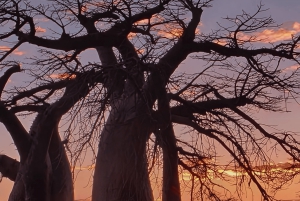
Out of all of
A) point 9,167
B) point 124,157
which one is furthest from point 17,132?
point 124,157

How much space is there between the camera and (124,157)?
17.0 feet

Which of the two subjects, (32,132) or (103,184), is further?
(32,132)

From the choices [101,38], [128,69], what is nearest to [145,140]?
[128,69]

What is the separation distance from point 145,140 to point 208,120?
Result: 1.91 meters

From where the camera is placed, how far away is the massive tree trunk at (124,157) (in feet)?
15.6

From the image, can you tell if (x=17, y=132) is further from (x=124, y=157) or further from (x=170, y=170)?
(x=170, y=170)

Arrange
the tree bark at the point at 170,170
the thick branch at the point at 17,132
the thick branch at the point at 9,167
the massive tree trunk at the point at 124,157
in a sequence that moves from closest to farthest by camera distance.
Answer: the massive tree trunk at the point at 124,157
the tree bark at the point at 170,170
the thick branch at the point at 17,132
the thick branch at the point at 9,167

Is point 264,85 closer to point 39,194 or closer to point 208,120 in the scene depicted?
point 208,120

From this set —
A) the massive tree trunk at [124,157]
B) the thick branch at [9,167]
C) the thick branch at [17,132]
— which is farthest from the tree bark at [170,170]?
the thick branch at [9,167]

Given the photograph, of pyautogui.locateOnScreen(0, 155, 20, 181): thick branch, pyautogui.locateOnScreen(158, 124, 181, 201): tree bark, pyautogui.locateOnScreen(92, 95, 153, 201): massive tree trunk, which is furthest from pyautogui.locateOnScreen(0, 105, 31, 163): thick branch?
pyautogui.locateOnScreen(158, 124, 181, 201): tree bark

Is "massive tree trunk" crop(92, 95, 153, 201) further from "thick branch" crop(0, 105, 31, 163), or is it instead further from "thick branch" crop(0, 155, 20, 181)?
"thick branch" crop(0, 155, 20, 181)

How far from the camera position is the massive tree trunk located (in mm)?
4750

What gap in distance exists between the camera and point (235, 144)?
258 inches

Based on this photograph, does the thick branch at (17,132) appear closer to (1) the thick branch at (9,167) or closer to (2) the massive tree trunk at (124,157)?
(1) the thick branch at (9,167)
